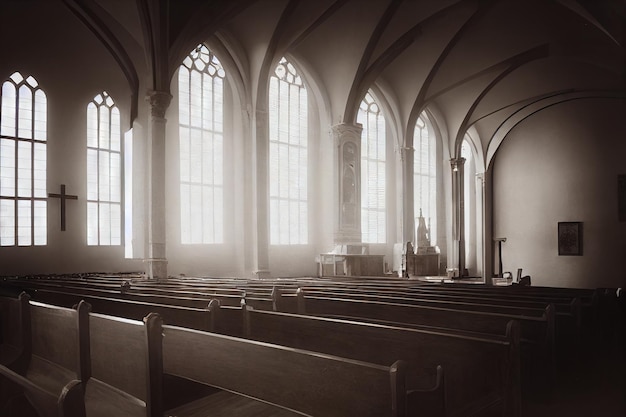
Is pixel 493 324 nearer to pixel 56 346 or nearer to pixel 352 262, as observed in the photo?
pixel 56 346

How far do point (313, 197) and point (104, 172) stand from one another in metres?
6.57

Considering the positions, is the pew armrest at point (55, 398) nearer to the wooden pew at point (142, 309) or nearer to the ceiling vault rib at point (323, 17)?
the wooden pew at point (142, 309)

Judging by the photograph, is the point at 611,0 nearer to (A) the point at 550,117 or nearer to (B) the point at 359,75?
(B) the point at 359,75

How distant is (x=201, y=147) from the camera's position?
13.8 metres

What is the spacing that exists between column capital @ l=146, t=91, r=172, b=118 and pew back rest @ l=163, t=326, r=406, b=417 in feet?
31.0

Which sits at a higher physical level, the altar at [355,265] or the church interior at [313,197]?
the church interior at [313,197]

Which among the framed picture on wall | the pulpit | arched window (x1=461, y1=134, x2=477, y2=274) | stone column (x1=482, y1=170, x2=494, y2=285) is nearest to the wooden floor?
the pulpit

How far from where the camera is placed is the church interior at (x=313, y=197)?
2807mm

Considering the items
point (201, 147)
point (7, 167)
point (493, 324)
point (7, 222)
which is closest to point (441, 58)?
point (201, 147)

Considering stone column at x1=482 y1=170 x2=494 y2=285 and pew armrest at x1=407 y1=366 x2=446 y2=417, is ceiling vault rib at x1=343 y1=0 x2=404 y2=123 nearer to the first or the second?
stone column at x1=482 y1=170 x2=494 y2=285

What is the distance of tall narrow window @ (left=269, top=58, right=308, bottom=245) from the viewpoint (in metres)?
15.2

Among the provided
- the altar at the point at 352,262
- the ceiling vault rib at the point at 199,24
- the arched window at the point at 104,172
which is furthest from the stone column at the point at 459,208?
the arched window at the point at 104,172

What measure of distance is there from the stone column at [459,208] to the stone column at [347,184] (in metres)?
6.39

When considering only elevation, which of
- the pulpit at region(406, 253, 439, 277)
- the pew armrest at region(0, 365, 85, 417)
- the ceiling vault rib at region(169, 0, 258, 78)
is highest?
the ceiling vault rib at region(169, 0, 258, 78)
